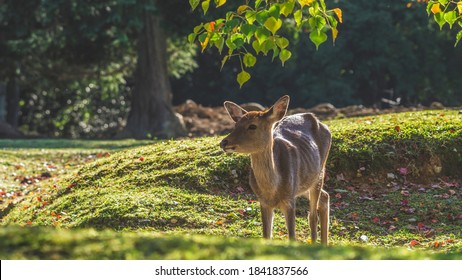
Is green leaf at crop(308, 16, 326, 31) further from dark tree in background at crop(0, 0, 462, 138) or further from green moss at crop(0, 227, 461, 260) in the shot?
dark tree in background at crop(0, 0, 462, 138)

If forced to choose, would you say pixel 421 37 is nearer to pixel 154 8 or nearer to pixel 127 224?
pixel 154 8

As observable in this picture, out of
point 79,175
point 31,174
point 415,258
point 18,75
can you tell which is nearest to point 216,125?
point 18,75

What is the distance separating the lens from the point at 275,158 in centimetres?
880

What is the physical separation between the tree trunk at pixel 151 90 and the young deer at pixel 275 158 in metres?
19.1

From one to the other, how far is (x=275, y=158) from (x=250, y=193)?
348 cm

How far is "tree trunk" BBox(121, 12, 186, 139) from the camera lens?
28688mm

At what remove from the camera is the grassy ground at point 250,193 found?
10.8 m

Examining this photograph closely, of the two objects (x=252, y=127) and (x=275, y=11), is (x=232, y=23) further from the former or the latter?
(x=252, y=127)

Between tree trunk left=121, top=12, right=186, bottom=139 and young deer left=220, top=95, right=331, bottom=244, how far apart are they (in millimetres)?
19059

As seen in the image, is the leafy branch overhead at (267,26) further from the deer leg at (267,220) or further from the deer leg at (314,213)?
the deer leg at (314,213)

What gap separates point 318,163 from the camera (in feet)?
31.5

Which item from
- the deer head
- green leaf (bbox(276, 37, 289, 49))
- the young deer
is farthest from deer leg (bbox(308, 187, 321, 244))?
green leaf (bbox(276, 37, 289, 49))

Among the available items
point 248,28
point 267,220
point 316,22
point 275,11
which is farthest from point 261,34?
point 267,220

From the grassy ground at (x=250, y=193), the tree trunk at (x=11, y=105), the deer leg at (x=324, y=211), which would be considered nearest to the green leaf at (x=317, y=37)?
the deer leg at (x=324, y=211)
